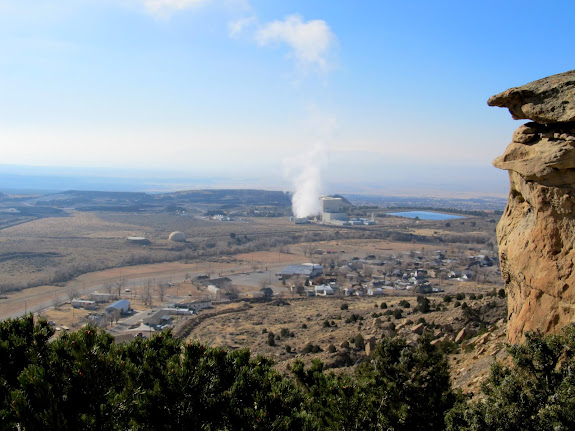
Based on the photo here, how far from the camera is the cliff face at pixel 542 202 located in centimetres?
771

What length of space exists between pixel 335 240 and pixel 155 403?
7148 cm

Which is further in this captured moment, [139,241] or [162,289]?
[139,241]

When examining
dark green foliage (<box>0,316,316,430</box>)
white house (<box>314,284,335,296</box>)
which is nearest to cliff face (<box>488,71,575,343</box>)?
dark green foliage (<box>0,316,316,430</box>)

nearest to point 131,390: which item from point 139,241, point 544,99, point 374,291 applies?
point 544,99

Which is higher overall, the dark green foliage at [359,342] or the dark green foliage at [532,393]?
the dark green foliage at [532,393]

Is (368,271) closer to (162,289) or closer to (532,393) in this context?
(162,289)

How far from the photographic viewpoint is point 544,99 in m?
8.01

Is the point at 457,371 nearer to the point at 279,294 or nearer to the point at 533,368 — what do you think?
the point at 533,368

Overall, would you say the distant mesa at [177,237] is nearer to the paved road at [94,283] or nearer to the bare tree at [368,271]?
the paved road at [94,283]

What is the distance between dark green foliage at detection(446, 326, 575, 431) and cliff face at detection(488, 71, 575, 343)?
3.25 ft

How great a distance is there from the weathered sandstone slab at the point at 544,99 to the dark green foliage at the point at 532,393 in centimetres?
353

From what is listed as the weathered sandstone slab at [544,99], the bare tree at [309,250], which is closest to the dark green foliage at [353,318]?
the weathered sandstone slab at [544,99]

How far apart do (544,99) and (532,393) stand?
4.85 m

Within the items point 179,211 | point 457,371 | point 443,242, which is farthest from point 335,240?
point 457,371
